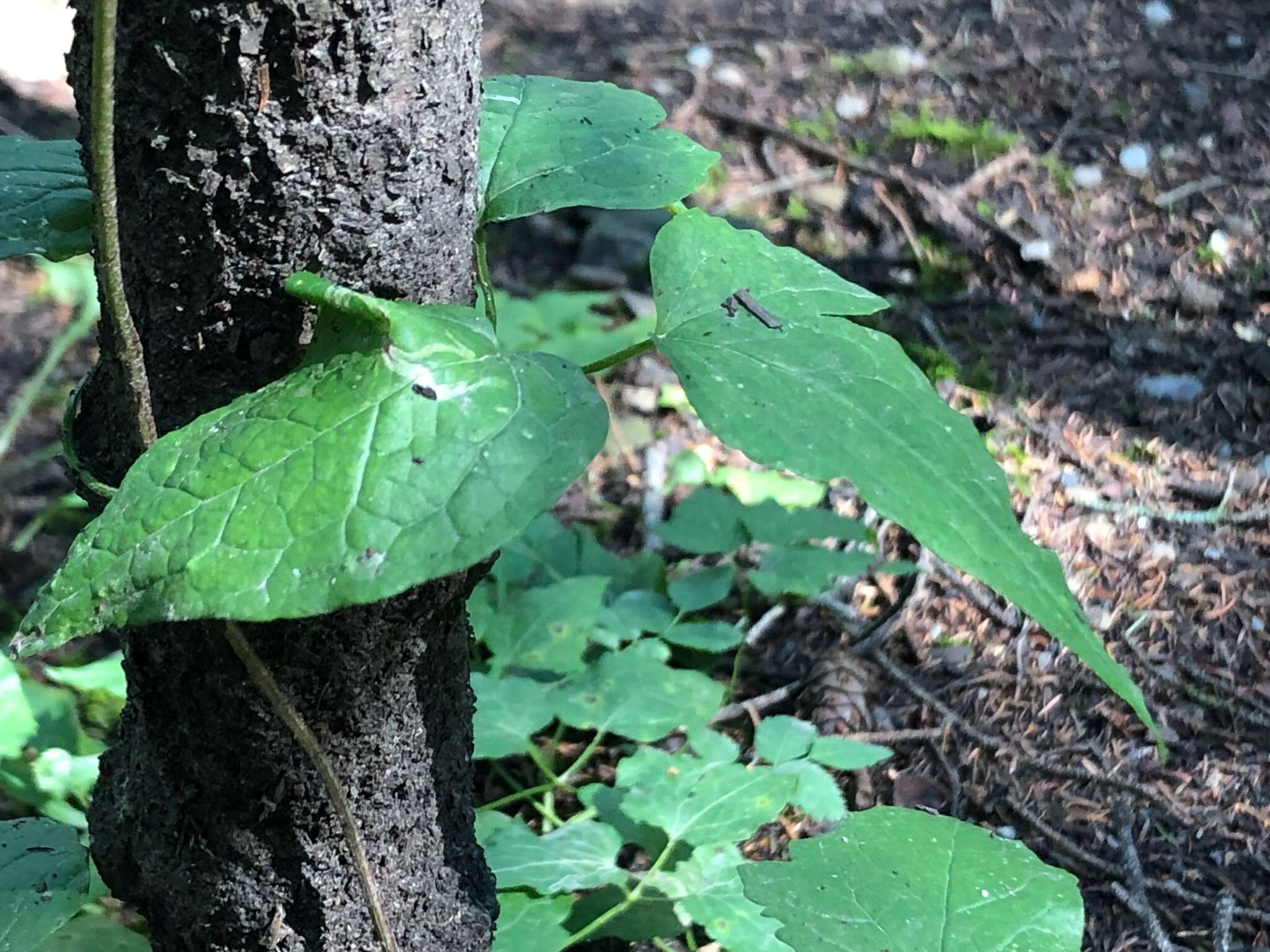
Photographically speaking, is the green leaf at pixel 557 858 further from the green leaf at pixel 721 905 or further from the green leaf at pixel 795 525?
the green leaf at pixel 795 525

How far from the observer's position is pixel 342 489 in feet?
2.12

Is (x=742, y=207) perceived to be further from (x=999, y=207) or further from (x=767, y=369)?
(x=767, y=369)

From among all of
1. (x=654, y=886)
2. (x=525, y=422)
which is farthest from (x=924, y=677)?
(x=525, y=422)

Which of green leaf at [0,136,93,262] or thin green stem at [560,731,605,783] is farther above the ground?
green leaf at [0,136,93,262]

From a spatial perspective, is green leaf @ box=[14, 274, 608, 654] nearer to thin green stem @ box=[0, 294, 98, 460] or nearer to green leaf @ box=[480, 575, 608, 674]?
green leaf @ box=[480, 575, 608, 674]

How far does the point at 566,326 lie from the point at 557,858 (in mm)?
1554

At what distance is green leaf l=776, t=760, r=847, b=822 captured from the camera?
1454mm

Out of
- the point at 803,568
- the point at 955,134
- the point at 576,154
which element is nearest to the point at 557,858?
the point at 803,568

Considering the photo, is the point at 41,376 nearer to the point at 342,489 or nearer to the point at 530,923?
the point at 530,923

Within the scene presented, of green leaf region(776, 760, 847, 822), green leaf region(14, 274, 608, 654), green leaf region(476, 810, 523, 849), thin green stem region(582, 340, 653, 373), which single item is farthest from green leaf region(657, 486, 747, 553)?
green leaf region(14, 274, 608, 654)

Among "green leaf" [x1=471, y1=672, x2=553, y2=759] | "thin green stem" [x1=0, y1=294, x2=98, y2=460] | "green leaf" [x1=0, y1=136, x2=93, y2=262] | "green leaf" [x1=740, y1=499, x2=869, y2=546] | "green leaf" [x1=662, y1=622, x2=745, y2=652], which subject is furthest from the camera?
"thin green stem" [x1=0, y1=294, x2=98, y2=460]

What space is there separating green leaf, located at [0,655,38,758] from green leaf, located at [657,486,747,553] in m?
1.02

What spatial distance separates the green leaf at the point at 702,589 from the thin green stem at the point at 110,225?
45.0 inches

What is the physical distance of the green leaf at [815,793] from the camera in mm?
→ 1454
